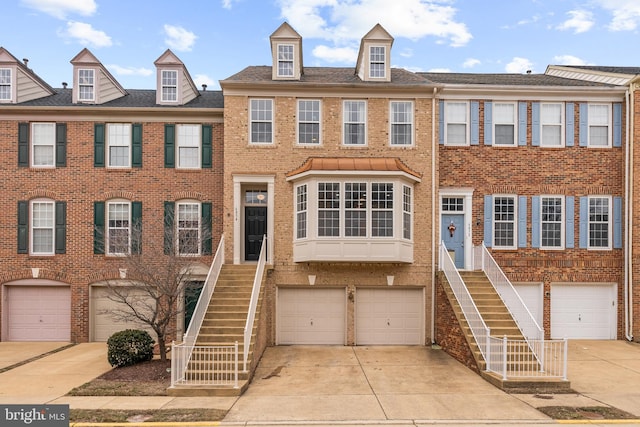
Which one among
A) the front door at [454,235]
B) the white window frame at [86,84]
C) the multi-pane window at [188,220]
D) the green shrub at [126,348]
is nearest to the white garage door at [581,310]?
the front door at [454,235]

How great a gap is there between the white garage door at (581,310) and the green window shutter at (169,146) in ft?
46.7

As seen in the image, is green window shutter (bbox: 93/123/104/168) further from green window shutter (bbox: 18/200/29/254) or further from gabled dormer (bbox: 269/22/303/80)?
gabled dormer (bbox: 269/22/303/80)

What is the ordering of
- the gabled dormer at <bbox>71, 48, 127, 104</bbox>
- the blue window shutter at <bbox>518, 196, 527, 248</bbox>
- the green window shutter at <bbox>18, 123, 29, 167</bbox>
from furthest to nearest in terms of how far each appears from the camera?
the gabled dormer at <bbox>71, 48, 127, 104</bbox> < the green window shutter at <bbox>18, 123, 29, 167</bbox> < the blue window shutter at <bbox>518, 196, 527, 248</bbox>

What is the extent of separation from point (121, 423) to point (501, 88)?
14.7 meters

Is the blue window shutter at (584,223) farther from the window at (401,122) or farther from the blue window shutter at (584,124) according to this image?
the window at (401,122)

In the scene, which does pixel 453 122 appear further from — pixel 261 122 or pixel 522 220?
pixel 261 122

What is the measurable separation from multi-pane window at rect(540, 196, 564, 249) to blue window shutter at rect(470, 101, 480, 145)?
10.4ft

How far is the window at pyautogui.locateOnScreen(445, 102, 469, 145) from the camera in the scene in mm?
15109

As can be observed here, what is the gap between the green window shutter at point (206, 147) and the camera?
50.8ft

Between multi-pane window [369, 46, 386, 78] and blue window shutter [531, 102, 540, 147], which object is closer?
multi-pane window [369, 46, 386, 78]

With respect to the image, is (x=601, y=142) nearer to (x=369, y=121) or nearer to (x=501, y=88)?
(x=501, y=88)

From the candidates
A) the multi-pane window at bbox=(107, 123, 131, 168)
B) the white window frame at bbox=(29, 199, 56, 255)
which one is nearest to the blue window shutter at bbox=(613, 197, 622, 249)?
the multi-pane window at bbox=(107, 123, 131, 168)

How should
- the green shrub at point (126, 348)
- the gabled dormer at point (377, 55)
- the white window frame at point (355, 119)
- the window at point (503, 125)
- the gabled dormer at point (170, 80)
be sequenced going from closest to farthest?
the green shrub at point (126, 348), the white window frame at point (355, 119), the gabled dormer at point (377, 55), the window at point (503, 125), the gabled dormer at point (170, 80)

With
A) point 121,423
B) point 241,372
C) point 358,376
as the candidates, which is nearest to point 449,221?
point 358,376
